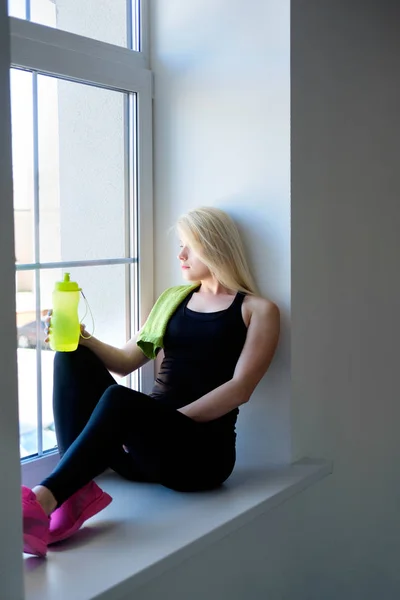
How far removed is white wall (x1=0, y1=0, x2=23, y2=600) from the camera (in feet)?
3.90

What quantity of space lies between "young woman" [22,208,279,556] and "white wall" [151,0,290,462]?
0.27 feet

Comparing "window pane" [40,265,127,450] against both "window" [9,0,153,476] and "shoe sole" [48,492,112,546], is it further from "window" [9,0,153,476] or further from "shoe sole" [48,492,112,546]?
"shoe sole" [48,492,112,546]

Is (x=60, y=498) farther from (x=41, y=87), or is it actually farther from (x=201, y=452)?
(x=41, y=87)

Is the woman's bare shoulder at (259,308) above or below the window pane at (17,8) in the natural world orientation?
below

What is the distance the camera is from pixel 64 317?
1777 mm

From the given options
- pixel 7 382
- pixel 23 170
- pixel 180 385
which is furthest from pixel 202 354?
pixel 7 382

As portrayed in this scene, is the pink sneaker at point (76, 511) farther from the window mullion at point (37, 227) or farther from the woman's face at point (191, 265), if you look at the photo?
the woman's face at point (191, 265)

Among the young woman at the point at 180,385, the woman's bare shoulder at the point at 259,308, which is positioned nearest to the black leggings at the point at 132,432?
the young woman at the point at 180,385

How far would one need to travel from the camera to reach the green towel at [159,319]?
6.46 feet

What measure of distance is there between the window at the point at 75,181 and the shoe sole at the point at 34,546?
0.38m

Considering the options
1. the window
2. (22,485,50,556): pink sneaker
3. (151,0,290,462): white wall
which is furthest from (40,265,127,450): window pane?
(22,485,50,556): pink sneaker

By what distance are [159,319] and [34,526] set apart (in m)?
0.69

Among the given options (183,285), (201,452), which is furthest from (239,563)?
(183,285)

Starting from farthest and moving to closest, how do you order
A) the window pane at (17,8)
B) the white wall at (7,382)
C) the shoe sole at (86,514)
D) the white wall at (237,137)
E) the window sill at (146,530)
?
the white wall at (237,137), the window pane at (17,8), the shoe sole at (86,514), the window sill at (146,530), the white wall at (7,382)
